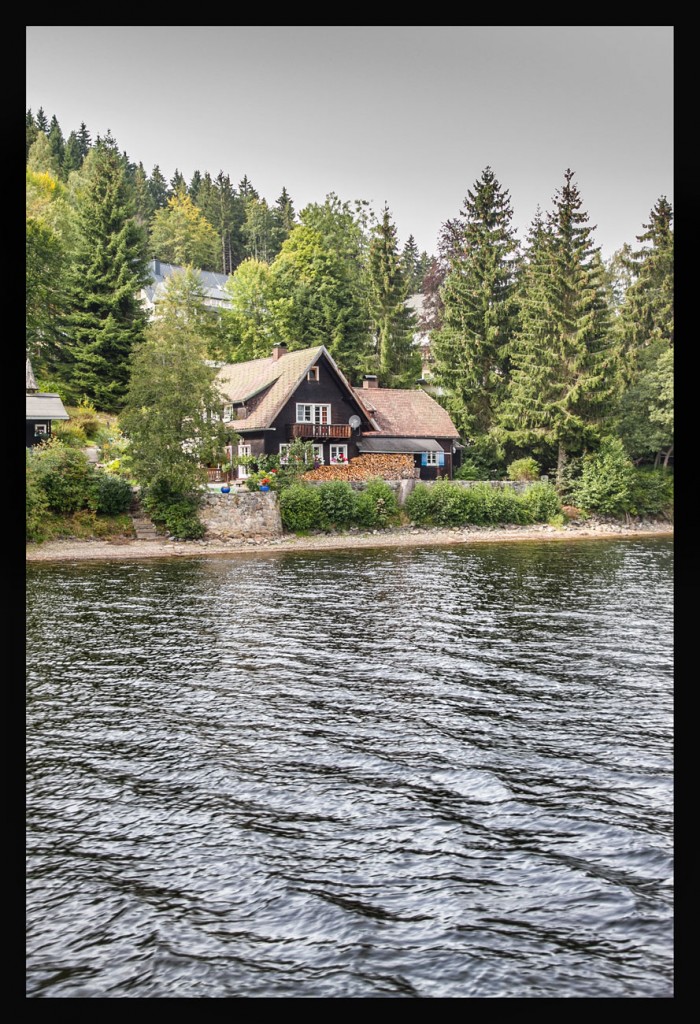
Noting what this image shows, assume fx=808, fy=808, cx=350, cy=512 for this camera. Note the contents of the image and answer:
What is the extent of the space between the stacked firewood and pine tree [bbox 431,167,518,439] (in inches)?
318

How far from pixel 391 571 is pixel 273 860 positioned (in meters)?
20.4

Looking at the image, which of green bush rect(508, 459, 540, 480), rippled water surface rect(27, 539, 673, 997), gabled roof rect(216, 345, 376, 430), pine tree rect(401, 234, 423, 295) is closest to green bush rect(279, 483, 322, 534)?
gabled roof rect(216, 345, 376, 430)

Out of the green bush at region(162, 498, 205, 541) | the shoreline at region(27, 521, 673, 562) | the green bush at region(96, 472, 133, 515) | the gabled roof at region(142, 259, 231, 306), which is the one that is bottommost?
the shoreline at region(27, 521, 673, 562)

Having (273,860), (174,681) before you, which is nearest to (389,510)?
(174,681)

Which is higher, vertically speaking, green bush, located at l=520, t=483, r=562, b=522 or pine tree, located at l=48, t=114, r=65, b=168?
pine tree, located at l=48, t=114, r=65, b=168

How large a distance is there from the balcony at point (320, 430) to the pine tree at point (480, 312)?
33.5 feet

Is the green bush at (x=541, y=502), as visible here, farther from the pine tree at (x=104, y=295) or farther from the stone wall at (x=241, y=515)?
the pine tree at (x=104, y=295)

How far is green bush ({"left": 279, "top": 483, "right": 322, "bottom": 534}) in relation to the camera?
1463 inches

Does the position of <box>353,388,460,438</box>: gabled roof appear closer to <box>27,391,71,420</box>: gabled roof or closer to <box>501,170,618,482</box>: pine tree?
<box>501,170,618,482</box>: pine tree

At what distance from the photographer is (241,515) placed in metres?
36.3

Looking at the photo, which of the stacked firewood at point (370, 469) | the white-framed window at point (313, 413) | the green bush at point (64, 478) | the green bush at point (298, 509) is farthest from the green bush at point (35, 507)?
the white-framed window at point (313, 413)

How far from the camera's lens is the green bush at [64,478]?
32.8 m

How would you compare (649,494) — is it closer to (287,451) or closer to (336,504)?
(336,504)

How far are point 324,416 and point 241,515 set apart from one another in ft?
40.2
